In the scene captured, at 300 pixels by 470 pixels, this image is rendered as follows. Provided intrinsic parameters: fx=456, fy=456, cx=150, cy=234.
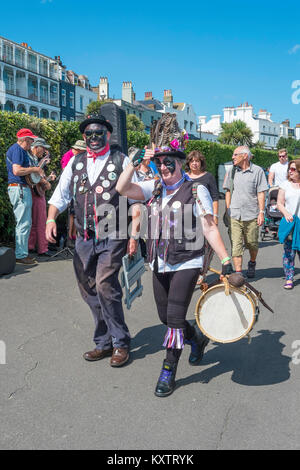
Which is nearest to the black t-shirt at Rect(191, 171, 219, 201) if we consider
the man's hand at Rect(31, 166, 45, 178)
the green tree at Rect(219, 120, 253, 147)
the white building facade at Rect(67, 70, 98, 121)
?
the man's hand at Rect(31, 166, 45, 178)

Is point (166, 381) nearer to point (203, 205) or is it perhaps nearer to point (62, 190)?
point (203, 205)

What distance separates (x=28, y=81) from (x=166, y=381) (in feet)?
223

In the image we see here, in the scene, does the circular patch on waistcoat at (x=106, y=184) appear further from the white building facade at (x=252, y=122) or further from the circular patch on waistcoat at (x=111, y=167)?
the white building facade at (x=252, y=122)

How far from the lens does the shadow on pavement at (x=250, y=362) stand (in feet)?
12.5

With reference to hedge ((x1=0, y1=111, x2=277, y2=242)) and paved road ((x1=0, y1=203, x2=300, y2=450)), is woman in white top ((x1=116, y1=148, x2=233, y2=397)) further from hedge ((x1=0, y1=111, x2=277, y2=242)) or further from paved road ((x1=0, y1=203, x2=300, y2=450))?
hedge ((x1=0, y1=111, x2=277, y2=242))

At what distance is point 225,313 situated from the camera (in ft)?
11.2

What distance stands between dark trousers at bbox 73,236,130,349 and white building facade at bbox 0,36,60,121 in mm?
57149

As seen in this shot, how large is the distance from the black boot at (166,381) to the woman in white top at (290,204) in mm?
3723

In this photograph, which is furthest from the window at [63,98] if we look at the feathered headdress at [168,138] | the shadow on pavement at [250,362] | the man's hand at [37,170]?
→ the feathered headdress at [168,138]

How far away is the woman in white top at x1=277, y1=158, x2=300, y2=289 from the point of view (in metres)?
6.88

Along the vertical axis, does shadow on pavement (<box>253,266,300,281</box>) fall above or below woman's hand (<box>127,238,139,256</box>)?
below

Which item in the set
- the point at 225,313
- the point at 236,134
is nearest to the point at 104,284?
the point at 225,313

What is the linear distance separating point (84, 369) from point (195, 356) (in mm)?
992
